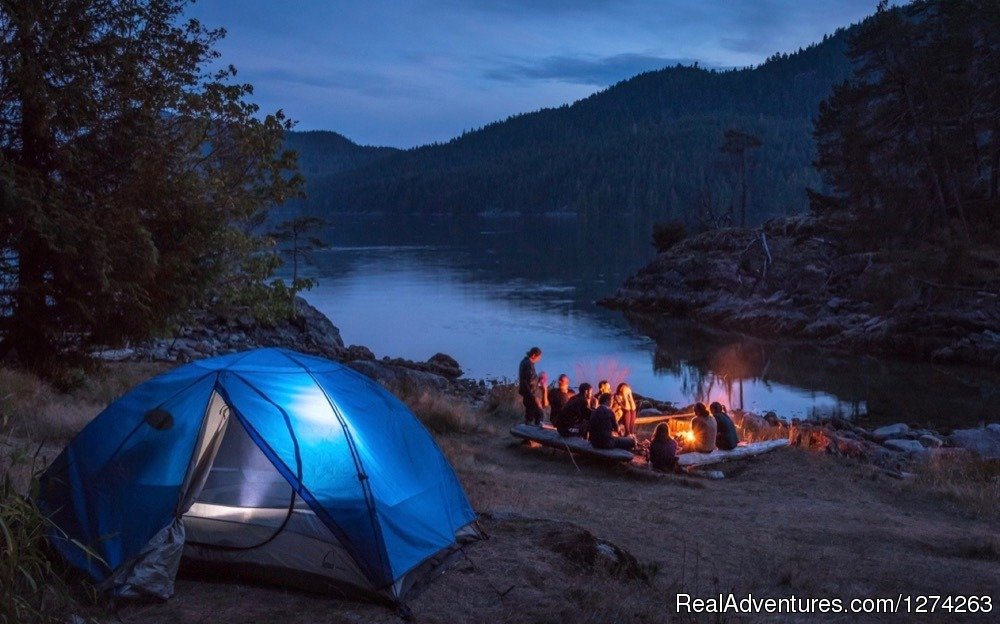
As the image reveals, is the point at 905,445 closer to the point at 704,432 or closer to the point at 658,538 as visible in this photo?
the point at 704,432

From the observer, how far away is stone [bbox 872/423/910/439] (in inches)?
789

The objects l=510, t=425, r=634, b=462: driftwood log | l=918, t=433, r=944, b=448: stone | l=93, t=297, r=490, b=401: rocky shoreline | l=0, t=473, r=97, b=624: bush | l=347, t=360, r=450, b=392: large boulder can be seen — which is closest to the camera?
l=0, t=473, r=97, b=624: bush

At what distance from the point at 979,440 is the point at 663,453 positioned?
10.3 metres

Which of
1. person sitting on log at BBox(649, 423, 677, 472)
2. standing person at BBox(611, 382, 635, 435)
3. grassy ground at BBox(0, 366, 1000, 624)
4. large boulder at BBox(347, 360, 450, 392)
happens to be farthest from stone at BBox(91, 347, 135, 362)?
person sitting on log at BBox(649, 423, 677, 472)

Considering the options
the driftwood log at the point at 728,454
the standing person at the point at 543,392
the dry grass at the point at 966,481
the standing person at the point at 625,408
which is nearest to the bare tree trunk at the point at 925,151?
the dry grass at the point at 966,481

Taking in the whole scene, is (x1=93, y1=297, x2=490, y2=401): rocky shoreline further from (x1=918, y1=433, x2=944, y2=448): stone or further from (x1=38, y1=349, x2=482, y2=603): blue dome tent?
(x1=38, y1=349, x2=482, y2=603): blue dome tent

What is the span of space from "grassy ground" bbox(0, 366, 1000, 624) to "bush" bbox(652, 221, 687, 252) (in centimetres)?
4501

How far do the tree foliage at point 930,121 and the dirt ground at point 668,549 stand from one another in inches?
651

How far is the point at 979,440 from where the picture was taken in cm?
1902

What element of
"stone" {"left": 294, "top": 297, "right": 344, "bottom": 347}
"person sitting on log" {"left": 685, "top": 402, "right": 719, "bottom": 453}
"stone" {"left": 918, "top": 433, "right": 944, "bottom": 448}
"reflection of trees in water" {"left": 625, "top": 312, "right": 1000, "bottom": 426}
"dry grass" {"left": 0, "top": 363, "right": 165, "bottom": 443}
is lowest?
"reflection of trees in water" {"left": 625, "top": 312, "right": 1000, "bottom": 426}

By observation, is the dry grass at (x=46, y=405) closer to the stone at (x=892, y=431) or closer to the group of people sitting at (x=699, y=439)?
the group of people sitting at (x=699, y=439)

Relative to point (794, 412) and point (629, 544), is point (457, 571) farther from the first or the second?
point (794, 412)

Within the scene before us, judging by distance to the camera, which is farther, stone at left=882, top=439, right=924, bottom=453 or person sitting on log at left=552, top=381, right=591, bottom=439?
stone at left=882, top=439, right=924, bottom=453

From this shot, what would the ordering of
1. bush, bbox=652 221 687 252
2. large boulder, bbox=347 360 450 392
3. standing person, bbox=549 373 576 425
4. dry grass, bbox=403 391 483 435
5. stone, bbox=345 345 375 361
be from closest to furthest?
standing person, bbox=549 373 576 425, dry grass, bbox=403 391 483 435, large boulder, bbox=347 360 450 392, stone, bbox=345 345 375 361, bush, bbox=652 221 687 252
